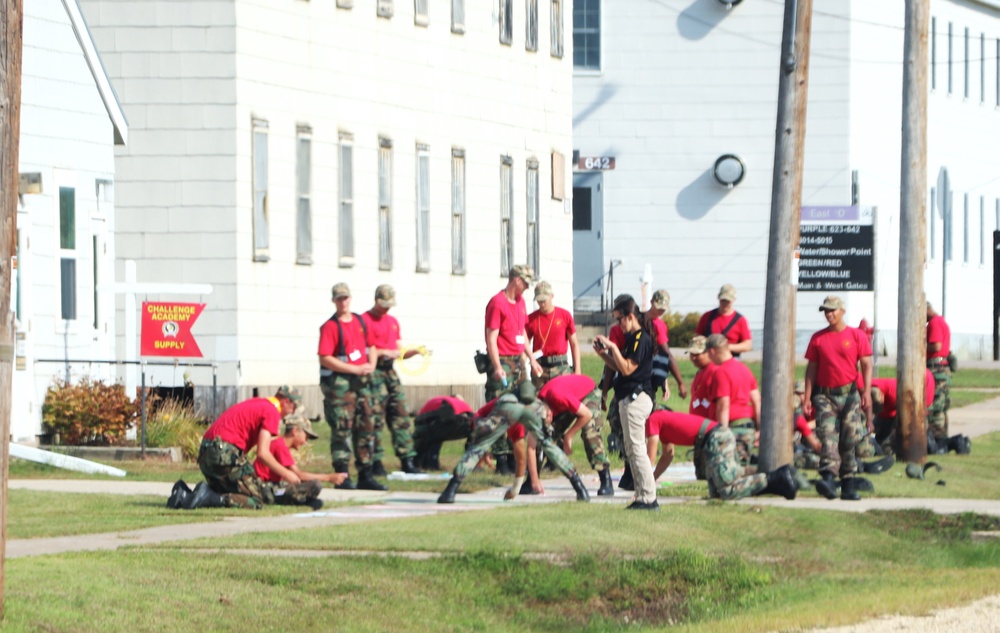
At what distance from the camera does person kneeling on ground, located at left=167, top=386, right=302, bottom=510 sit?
15.8m

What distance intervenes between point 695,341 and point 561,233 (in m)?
17.7

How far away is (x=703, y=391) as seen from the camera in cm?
1706

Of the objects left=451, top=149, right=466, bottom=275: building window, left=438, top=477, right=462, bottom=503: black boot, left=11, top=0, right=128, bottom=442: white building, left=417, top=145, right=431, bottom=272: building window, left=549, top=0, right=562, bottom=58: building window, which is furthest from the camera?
left=549, top=0, right=562, bottom=58: building window

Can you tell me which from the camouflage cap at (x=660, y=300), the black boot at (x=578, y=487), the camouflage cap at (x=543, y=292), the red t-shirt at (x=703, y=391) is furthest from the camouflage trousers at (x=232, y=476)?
the camouflage cap at (x=660, y=300)

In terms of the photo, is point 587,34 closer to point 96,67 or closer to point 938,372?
point 938,372

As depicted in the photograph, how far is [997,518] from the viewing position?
15898 mm

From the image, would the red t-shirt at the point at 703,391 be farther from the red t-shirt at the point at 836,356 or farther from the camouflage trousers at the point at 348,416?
the camouflage trousers at the point at 348,416

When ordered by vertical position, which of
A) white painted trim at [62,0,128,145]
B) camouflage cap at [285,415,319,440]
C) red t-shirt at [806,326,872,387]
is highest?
white painted trim at [62,0,128,145]

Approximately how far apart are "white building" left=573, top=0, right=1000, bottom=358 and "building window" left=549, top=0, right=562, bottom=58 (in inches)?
393

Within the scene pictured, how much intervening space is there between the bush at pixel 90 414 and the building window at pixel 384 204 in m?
7.91

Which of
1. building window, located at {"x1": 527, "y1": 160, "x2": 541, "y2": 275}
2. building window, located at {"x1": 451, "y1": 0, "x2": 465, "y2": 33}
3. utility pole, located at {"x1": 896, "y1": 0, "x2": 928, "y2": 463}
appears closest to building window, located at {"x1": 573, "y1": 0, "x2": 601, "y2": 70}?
building window, located at {"x1": 527, "y1": 160, "x2": 541, "y2": 275}

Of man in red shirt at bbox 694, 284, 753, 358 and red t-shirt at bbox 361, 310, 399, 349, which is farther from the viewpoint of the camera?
man in red shirt at bbox 694, 284, 753, 358

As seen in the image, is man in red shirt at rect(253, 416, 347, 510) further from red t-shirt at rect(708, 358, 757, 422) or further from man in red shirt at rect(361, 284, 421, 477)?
red t-shirt at rect(708, 358, 757, 422)

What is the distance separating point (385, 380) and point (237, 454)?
9.81ft
